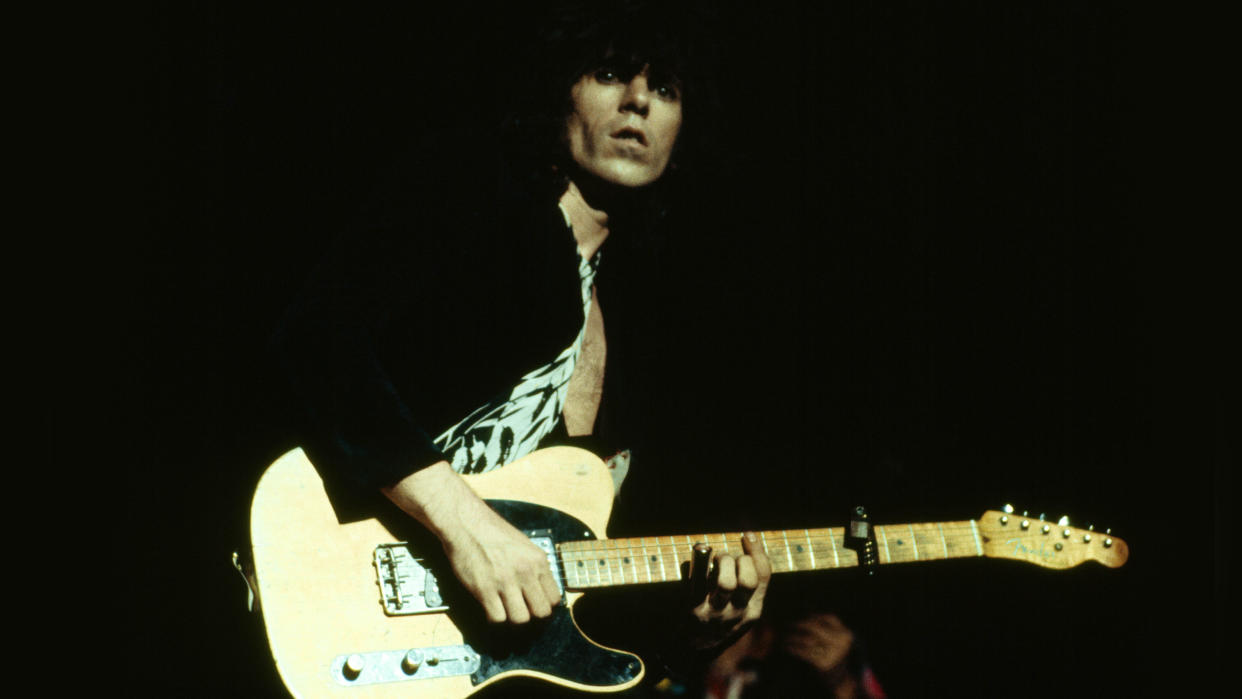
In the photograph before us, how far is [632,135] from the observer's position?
1844 millimetres

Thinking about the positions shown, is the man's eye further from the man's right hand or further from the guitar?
the man's right hand

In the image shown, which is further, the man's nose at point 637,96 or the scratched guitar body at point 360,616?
the man's nose at point 637,96

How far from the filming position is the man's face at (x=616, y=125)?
6.00ft

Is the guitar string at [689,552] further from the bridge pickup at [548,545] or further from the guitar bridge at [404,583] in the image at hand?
the guitar bridge at [404,583]

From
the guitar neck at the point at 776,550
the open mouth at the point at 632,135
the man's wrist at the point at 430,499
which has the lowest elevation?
the guitar neck at the point at 776,550

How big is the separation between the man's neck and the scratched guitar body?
573 millimetres

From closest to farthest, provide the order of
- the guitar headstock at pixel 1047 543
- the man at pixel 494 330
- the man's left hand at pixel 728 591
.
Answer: the man at pixel 494 330 → the man's left hand at pixel 728 591 → the guitar headstock at pixel 1047 543

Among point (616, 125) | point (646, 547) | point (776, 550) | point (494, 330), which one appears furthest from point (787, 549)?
point (616, 125)

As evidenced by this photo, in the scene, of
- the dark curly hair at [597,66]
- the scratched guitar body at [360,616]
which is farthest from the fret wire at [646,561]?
the dark curly hair at [597,66]

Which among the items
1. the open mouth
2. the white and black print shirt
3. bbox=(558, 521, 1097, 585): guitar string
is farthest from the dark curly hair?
bbox=(558, 521, 1097, 585): guitar string

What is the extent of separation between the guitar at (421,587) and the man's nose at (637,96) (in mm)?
794

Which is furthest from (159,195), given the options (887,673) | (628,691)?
(887,673)

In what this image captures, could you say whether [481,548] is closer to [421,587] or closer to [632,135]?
[421,587]

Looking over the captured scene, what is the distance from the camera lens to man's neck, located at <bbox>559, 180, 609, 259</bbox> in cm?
184
